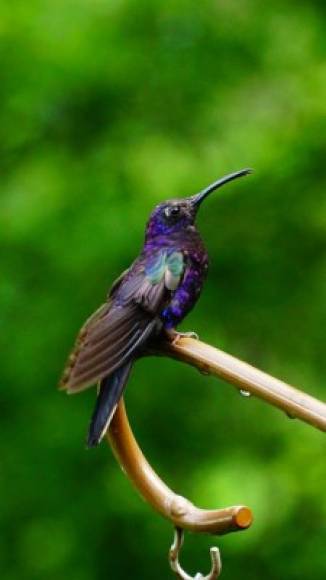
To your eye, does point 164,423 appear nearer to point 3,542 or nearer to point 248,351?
point 248,351

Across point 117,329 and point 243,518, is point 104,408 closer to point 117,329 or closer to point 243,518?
Result: point 117,329

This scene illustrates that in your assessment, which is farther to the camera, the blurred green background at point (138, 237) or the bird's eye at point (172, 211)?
the blurred green background at point (138, 237)

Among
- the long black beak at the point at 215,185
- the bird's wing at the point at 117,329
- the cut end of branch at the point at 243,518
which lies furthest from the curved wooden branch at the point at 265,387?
the long black beak at the point at 215,185

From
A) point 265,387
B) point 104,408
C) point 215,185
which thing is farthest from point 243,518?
point 215,185

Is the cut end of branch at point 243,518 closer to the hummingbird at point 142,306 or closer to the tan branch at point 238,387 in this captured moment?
the tan branch at point 238,387

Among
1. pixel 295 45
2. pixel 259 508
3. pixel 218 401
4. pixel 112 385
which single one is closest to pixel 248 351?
pixel 218 401

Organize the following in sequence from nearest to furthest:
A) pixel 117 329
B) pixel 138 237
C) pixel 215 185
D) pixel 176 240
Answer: pixel 215 185 < pixel 117 329 < pixel 176 240 < pixel 138 237

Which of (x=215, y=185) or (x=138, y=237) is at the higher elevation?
(x=215, y=185)
